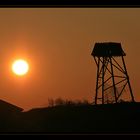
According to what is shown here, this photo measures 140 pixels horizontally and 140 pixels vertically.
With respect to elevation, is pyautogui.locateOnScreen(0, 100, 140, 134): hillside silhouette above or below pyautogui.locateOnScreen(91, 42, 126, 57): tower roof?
below

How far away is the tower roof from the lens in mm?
27812

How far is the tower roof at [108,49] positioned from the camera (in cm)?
2781

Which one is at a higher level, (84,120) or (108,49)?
(108,49)

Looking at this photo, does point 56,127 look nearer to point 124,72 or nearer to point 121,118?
point 121,118

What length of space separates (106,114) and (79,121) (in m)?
1.61

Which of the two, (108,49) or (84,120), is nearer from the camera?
(84,120)

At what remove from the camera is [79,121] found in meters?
19.5

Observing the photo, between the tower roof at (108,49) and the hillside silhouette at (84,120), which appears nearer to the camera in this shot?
the hillside silhouette at (84,120)

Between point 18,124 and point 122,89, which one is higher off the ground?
point 122,89

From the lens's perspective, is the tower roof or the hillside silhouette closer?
the hillside silhouette

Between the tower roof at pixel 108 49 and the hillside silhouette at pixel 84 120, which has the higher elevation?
the tower roof at pixel 108 49

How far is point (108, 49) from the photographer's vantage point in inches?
1093

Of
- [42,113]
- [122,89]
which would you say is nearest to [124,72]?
[122,89]
